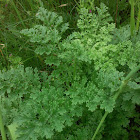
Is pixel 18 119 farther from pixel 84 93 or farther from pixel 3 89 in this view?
pixel 84 93

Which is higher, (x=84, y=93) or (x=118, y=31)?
(x=118, y=31)

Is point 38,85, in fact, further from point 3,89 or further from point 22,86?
point 3,89

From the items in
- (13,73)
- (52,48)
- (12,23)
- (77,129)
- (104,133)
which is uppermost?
(12,23)

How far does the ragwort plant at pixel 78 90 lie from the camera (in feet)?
4.14

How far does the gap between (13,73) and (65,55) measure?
47 centimetres

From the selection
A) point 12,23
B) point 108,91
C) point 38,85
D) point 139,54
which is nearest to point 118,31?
point 139,54

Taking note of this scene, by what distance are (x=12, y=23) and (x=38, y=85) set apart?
1.20m

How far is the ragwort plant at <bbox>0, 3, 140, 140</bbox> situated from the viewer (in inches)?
49.6

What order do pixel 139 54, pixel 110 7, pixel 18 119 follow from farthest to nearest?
pixel 110 7
pixel 139 54
pixel 18 119

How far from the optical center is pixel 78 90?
4.39ft

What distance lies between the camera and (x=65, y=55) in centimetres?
157

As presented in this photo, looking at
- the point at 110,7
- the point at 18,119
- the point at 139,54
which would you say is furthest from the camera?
the point at 110,7

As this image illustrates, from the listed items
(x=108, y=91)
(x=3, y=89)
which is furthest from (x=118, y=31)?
(x=3, y=89)

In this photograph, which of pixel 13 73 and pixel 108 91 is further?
pixel 13 73
